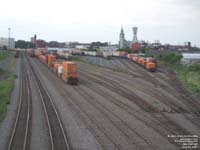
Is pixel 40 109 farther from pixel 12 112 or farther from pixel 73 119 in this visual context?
pixel 73 119

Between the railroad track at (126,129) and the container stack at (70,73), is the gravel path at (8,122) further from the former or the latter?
the container stack at (70,73)

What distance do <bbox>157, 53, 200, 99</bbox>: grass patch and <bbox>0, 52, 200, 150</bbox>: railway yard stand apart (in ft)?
16.4

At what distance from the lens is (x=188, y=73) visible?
207 ft

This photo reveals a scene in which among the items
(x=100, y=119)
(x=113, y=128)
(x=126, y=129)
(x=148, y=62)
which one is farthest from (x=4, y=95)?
(x=148, y=62)

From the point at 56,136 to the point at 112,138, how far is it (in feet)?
10.8

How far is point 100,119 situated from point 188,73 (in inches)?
1641

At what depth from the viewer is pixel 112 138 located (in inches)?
784

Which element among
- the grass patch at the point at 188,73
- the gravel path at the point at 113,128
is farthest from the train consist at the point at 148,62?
the gravel path at the point at 113,128

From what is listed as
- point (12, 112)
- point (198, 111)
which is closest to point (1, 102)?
point (12, 112)

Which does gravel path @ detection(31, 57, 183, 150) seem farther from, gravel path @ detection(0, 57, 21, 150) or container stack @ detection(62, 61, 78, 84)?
container stack @ detection(62, 61, 78, 84)

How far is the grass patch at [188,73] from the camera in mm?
45528

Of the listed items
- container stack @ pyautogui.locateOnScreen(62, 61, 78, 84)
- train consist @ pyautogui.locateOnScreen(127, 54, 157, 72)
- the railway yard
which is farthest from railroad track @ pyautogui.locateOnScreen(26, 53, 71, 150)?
train consist @ pyautogui.locateOnScreen(127, 54, 157, 72)

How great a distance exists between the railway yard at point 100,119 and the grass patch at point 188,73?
5.00 metres

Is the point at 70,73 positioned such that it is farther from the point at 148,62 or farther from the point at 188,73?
the point at 148,62
